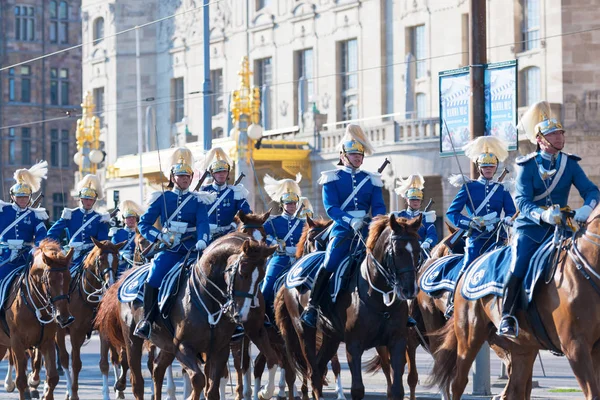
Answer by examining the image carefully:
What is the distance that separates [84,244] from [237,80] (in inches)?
1377

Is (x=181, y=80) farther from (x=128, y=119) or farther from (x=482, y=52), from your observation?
(x=482, y=52)

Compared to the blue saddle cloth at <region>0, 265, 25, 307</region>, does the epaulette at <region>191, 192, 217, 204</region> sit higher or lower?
higher

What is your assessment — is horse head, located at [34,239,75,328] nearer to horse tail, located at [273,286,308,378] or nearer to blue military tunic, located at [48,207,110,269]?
horse tail, located at [273,286,308,378]

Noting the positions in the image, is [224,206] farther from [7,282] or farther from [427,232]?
[427,232]

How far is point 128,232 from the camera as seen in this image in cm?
2333

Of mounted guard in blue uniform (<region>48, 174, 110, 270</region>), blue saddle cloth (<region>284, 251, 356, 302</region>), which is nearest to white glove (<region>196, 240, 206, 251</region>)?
blue saddle cloth (<region>284, 251, 356, 302</region>)

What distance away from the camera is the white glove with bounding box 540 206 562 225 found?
1197 centimetres

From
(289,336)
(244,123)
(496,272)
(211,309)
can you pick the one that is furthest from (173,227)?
(244,123)

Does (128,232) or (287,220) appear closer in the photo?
(287,220)

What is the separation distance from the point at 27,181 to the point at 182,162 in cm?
406

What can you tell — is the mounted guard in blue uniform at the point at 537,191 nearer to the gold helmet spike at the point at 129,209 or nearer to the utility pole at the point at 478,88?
the utility pole at the point at 478,88

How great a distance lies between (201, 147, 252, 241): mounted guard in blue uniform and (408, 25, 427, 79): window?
99.9 ft

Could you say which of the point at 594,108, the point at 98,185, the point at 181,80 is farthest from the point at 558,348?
the point at 181,80

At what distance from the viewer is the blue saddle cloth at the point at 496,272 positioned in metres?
12.4
